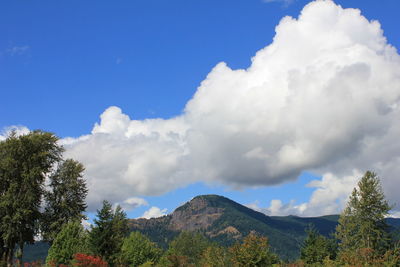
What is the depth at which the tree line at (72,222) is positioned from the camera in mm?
40719

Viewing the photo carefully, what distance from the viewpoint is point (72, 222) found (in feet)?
176

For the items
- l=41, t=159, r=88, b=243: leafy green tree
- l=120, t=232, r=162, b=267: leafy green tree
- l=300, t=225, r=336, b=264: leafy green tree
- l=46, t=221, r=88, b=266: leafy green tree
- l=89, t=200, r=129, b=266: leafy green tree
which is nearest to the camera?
l=89, t=200, r=129, b=266: leafy green tree

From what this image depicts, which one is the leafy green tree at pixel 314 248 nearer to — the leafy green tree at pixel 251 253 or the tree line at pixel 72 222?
the tree line at pixel 72 222

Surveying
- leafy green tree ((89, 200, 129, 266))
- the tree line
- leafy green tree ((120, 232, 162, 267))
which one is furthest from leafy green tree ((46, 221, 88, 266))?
leafy green tree ((120, 232, 162, 267))

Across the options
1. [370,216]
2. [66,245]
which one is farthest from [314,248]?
[66,245]

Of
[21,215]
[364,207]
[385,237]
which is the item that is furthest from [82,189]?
[385,237]

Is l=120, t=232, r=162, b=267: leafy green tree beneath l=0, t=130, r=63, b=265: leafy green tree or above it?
beneath

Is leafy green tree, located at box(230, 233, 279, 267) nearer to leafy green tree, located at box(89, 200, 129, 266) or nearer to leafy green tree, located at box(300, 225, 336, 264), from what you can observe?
leafy green tree, located at box(89, 200, 129, 266)

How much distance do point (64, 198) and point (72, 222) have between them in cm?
816

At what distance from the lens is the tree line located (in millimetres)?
40719

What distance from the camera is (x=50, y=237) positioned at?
57.7 m

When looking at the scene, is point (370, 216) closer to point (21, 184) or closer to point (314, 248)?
point (314, 248)

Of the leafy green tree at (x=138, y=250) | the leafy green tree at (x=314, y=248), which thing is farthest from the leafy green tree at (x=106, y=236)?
the leafy green tree at (x=314, y=248)

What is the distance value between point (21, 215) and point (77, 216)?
10060 mm
